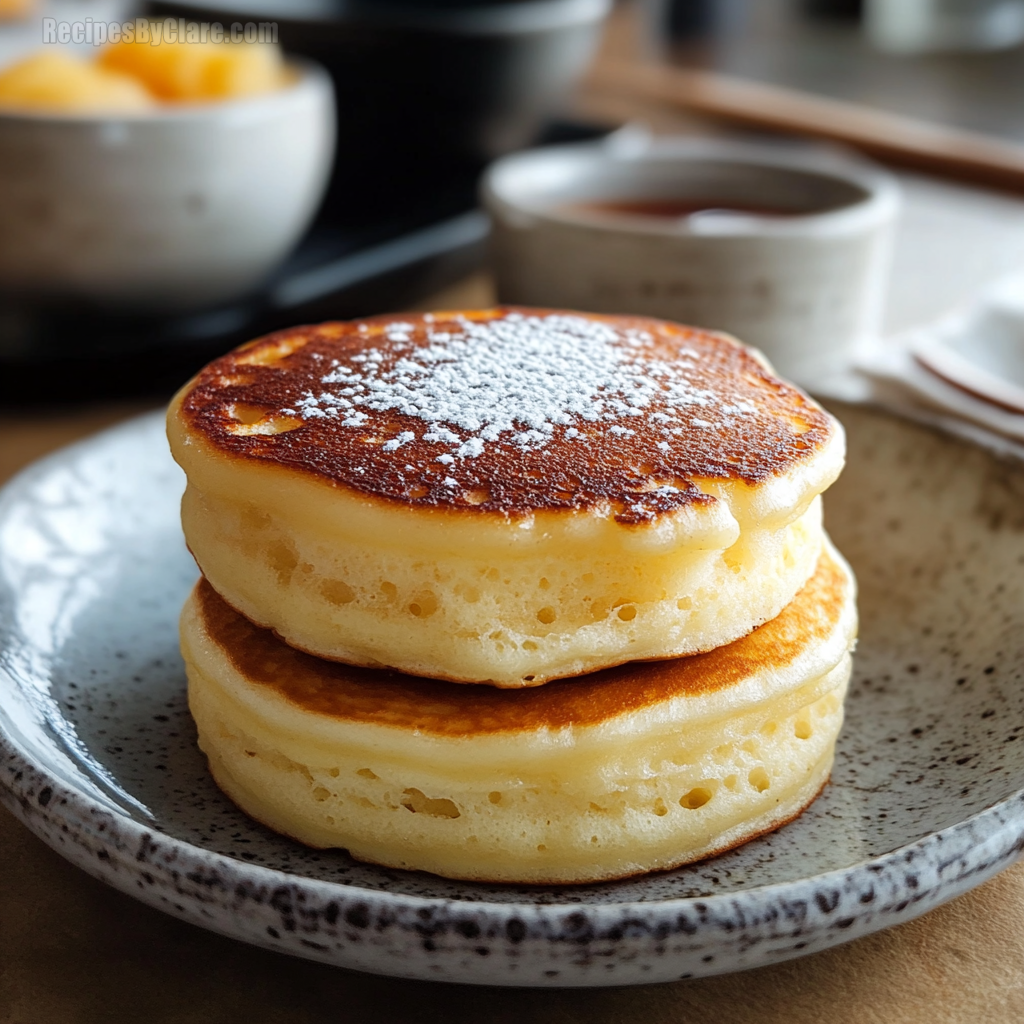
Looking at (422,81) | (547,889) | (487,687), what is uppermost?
(422,81)

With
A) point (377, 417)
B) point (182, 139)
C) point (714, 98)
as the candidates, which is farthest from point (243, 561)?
point (714, 98)

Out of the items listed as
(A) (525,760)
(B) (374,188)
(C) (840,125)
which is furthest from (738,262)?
(C) (840,125)

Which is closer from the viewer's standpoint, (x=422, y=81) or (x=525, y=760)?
(x=525, y=760)

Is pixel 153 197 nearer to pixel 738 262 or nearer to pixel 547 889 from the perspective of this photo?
pixel 738 262

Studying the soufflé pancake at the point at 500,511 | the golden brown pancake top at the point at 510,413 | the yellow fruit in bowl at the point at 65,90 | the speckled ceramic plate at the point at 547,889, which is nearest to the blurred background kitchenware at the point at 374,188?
the yellow fruit in bowl at the point at 65,90

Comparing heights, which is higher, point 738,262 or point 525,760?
point 738,262

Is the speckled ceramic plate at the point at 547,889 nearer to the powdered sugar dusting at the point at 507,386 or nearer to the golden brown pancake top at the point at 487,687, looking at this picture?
the golden brown pancake top at the point at 487,687

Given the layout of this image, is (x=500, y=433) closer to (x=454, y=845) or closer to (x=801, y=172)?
(x=454, y=845)


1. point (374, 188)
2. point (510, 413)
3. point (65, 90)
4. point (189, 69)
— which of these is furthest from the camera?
point (374, 188)

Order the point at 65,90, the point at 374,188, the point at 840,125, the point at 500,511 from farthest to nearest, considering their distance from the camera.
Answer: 1. the point at 840,125
2. the point at 374,188
3. the point at 65,90
4. the point at 500,511
